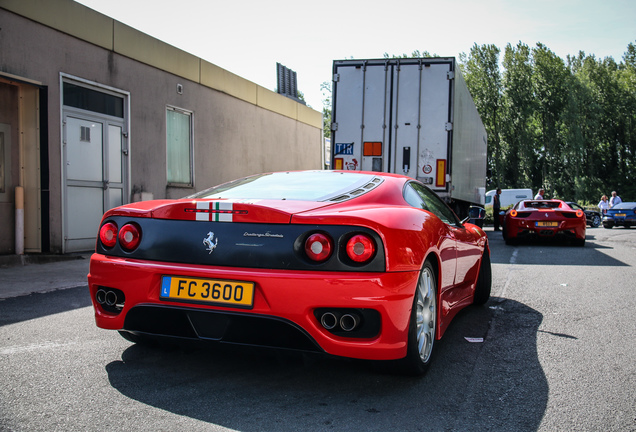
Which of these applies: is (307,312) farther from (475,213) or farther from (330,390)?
(475,213)

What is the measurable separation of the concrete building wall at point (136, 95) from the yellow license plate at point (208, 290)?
6.64 m

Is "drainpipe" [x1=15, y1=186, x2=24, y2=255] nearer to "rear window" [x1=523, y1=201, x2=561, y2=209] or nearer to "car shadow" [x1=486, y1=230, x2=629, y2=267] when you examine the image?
"car shadow" [x1=486, y1=230, x2=629, y2=267]

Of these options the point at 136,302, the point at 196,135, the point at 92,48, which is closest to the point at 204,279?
the point at 136,302

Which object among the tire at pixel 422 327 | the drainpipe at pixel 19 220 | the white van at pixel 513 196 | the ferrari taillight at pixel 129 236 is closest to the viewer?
the tire at pixel 422 327

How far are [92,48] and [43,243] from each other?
3.50 m

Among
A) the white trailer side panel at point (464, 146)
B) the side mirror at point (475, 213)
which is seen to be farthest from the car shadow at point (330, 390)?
the white trailer side panel at point (464, 146)

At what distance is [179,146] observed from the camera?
41.9 feet

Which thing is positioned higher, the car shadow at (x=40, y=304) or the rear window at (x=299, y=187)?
the rear window at (x=299, y=187)

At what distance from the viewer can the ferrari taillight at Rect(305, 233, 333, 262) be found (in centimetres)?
272

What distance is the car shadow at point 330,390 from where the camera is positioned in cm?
255

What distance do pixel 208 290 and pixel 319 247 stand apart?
591 millimetres

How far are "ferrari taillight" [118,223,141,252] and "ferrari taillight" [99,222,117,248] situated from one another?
0.23 feet

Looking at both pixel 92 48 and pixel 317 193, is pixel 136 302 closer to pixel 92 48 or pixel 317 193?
pixel 317 193

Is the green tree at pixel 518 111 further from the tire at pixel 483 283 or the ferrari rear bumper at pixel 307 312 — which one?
the ferrari rear bumper at pixel 307 312
